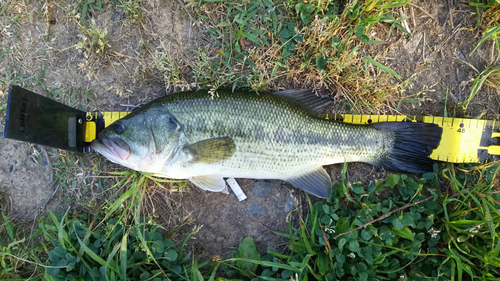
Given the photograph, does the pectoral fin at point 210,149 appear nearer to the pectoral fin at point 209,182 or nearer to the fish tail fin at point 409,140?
the pectoral fin at point 209,182

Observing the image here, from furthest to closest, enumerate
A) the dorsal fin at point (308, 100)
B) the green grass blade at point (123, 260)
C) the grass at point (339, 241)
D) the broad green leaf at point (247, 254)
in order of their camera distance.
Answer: the dorsal fin at point (308, 100) → the broad green leaf at point (247, 254) → the grass at point (339, 241) → the green grass blade at point (123, 260)

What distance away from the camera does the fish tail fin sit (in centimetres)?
323

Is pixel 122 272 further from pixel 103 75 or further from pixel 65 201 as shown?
pixel 103 75

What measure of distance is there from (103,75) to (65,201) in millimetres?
1601

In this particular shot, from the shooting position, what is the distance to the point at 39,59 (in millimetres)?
→ 3457

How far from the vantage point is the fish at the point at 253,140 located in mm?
2941

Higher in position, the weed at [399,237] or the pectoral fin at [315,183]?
the pectoral fin at [315,183]

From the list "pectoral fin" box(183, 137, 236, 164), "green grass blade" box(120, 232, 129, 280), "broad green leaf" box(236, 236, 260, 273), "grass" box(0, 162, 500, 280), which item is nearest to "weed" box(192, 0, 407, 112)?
"pectoral fin" box(183, 137, 236, 164)

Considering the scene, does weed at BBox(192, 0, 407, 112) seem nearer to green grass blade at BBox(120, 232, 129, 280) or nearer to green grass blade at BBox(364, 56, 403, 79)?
green grass blade at BBox(364, 56, 403, 79)

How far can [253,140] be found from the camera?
3021 millimetres

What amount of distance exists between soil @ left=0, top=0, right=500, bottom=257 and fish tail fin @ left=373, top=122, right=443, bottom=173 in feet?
1.08

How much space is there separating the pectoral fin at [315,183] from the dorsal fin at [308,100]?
0.70 metres

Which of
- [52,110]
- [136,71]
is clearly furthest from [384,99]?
[52,110]

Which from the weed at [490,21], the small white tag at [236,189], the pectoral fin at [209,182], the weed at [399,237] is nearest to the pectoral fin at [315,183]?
the weed at [399,237]
